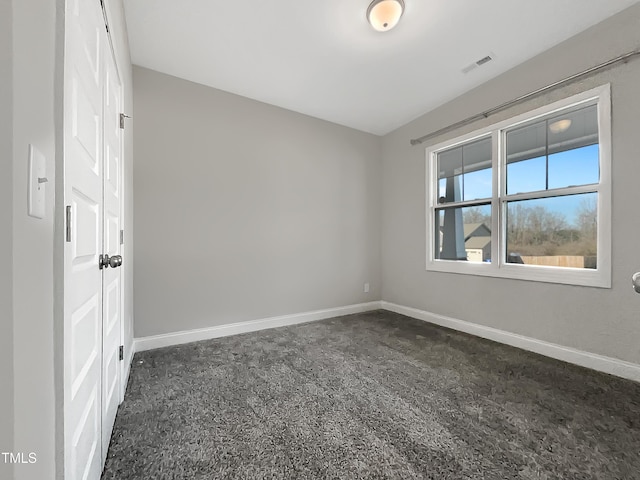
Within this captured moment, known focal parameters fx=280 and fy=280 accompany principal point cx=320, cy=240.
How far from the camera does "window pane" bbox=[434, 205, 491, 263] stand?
3.00 m

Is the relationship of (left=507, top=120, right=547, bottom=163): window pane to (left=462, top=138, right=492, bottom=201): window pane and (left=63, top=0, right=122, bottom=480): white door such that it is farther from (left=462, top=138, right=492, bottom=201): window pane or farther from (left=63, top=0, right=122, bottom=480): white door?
(left=63, top=0, right=122, bottom=480): white door

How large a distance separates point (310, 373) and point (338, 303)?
5.60 ft

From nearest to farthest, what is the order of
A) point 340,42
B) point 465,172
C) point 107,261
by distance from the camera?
point 107,261 < point 340,42 < point 465,172

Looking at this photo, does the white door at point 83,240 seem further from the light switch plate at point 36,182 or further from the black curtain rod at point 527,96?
the black curtain rod at point 527,96

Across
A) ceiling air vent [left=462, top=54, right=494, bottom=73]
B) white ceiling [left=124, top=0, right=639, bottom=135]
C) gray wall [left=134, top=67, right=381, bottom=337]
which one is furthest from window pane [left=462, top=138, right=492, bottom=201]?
gray wall [left=134, top=67, right=381, bottom=337]

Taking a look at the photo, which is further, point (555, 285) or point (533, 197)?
point (533, 197)

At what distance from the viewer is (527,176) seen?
2.67 m

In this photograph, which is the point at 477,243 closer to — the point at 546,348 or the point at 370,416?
the point at 546,348

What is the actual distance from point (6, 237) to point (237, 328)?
9.21 feet

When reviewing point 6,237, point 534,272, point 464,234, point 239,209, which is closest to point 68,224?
point 6,237

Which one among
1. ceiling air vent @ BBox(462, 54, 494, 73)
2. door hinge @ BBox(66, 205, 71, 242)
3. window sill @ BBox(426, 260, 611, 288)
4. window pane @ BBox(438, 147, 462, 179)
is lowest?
window sill @ BBox(426, 260, 611, 288)

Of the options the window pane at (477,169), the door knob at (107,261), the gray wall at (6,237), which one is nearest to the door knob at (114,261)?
the door knob at (107,261)

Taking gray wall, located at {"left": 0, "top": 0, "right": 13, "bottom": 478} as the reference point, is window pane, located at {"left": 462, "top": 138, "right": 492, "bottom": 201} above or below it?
above

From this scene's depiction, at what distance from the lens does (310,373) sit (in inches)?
84.0
